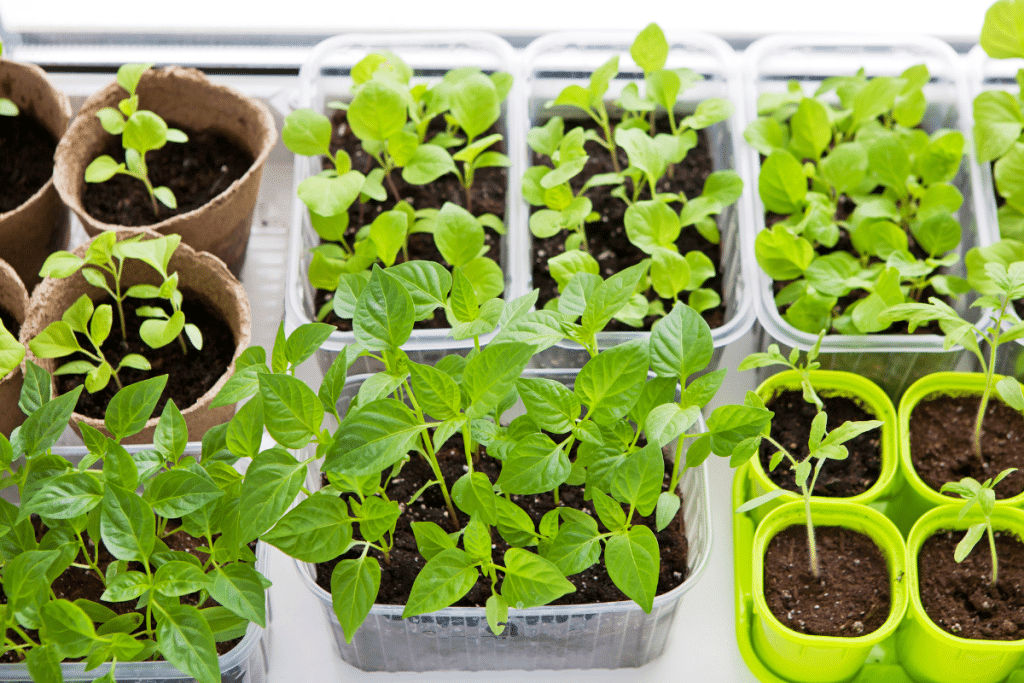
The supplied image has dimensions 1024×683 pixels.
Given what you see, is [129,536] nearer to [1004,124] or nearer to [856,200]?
[856,200]

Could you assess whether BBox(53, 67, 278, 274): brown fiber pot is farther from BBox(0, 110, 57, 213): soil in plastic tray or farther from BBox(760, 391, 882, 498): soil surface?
BBox(760, 391, 882, 498): soil surface

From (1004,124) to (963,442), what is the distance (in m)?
0.46

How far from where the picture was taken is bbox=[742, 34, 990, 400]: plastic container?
1.23 m

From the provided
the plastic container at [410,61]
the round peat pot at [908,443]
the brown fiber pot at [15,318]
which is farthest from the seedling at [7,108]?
the round peat pot at [908,443]

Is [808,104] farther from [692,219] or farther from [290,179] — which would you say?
[290,179]

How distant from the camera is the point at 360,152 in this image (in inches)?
57.7

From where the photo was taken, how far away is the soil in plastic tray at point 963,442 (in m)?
1.15

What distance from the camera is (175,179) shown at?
54.9 inches

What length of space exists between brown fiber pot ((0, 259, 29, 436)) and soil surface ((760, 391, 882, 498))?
36.1 inches

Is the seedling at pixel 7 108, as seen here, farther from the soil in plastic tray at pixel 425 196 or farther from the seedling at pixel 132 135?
the soil in plastic tray at pixel 425 196

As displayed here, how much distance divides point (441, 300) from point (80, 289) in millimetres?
583

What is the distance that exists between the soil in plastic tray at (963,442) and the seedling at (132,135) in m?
1.03

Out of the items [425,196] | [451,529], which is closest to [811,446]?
[451,529]

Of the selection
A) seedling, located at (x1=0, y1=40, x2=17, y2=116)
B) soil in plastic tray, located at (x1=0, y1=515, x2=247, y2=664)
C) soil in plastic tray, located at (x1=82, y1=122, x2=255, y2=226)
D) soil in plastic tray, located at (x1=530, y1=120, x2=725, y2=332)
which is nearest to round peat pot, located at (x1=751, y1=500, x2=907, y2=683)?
soil in plastic tray, located at (x1=530, y1=120, x2=725, y2=332)
